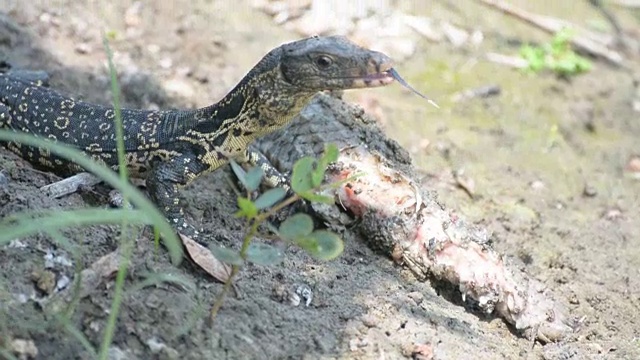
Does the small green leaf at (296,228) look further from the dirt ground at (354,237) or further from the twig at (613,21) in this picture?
the twig at (613,21)

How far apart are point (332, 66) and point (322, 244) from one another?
138 centimetres

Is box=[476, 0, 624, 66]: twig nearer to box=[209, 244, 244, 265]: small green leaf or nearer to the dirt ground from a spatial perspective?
the dirt ground

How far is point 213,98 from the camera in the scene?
24.5ft

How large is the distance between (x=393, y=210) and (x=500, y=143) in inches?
121

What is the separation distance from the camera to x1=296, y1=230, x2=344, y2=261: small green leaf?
3656mm

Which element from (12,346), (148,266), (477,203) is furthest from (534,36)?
(12,346)

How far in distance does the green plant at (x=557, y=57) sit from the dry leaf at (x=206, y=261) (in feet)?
18.6

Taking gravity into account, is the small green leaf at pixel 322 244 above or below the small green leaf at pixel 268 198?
below

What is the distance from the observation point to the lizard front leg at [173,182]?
509 centimetres

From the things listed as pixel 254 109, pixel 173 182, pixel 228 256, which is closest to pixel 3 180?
pixel 173 182

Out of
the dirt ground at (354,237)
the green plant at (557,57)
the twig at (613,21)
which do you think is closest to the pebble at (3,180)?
the dirt ground at (354,237)

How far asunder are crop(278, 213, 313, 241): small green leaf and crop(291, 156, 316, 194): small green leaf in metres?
0.12

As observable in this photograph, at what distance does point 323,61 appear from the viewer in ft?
15.6

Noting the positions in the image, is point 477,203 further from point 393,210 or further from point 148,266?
point 148,266
